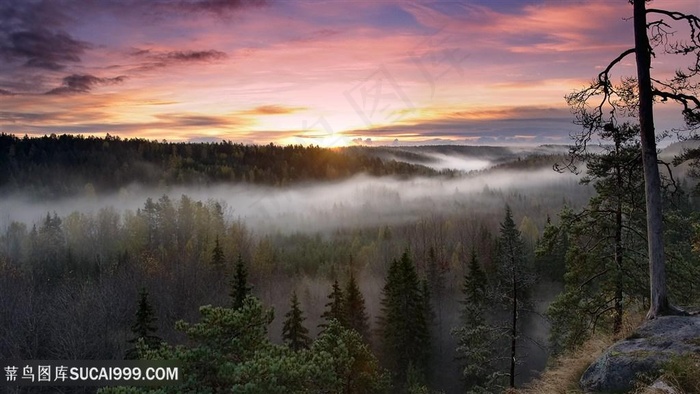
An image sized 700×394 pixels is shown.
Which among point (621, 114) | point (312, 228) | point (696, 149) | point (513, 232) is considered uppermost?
point (621, 114)

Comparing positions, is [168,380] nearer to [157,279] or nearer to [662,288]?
[662,288]

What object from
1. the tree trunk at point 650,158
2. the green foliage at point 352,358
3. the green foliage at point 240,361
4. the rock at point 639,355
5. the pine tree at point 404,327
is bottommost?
the pine tree at point 404,327

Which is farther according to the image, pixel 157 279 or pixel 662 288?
pixel 157 279

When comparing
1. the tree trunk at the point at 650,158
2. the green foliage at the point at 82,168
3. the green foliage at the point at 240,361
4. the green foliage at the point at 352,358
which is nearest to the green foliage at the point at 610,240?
the tree trunk at the point at 650,158

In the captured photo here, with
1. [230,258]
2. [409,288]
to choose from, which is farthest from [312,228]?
[409,288]

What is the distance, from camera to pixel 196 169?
19838 cm

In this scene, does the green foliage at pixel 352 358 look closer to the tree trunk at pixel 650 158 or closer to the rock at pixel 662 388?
the tree trunk at pixel 650 158

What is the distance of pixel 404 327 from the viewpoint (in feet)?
171

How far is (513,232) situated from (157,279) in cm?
6474

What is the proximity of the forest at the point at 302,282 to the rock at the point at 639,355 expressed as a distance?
4.36 metres

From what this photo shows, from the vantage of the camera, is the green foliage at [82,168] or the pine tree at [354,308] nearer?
the pine tree at [354,308]

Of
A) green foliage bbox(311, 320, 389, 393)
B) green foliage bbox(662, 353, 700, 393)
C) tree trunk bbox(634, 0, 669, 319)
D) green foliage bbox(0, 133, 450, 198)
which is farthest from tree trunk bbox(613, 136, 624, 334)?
green foliage bbox(0, 133, 450, 198)

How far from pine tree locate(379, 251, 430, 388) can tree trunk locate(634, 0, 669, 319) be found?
39.0m

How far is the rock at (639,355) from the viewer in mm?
10578
